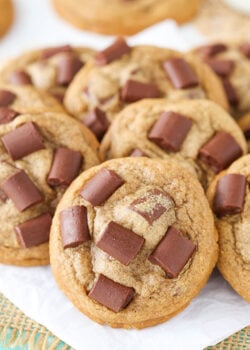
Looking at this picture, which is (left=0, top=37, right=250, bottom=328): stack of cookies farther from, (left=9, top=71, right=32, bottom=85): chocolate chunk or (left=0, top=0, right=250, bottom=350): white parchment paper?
(left=9, top=71, right=32, bottom=85): chocolate chunk

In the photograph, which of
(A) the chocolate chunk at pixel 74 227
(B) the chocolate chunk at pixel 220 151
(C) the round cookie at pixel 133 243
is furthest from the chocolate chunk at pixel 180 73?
(A) the chocolate chunk at pixel 74 227

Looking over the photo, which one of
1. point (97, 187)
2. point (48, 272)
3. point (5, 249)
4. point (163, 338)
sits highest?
point (97, 187)

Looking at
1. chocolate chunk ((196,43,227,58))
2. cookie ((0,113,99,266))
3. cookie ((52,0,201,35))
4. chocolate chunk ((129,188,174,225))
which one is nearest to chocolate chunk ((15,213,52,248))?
cookie ((0,113,99,266))

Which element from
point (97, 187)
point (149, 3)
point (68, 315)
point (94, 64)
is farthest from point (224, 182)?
point (149, 3)

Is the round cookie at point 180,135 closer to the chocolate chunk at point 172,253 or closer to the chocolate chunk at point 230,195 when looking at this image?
the chocolate chunk at point 230,195

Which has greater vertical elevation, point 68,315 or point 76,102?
point 76,102

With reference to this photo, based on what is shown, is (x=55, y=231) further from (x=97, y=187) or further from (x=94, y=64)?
(x=94, y=64)
